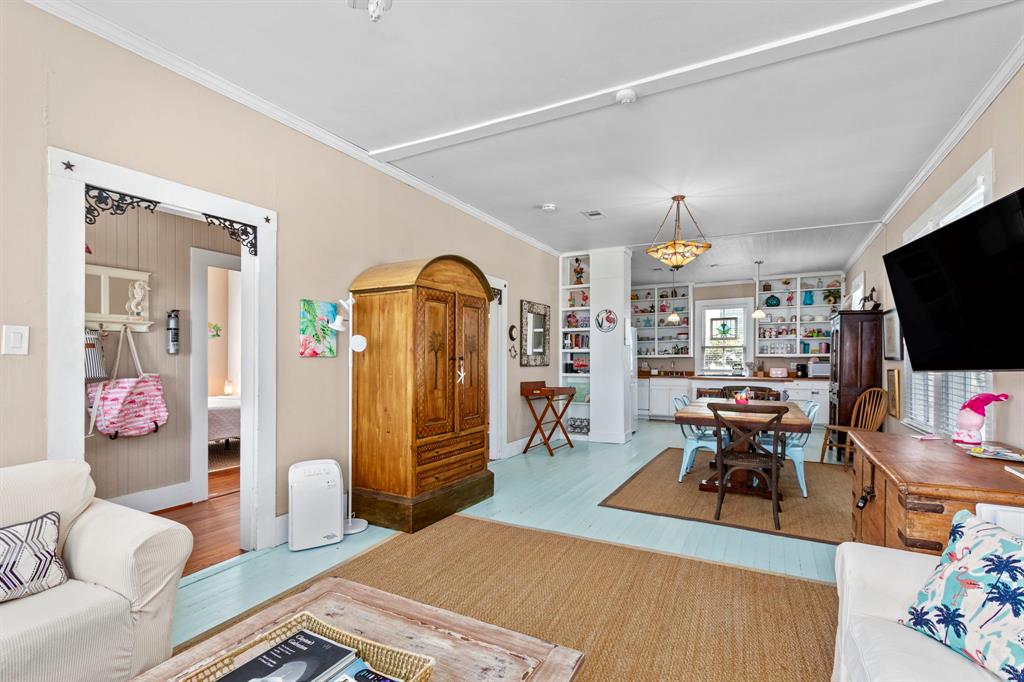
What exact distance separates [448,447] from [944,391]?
3.84 meters

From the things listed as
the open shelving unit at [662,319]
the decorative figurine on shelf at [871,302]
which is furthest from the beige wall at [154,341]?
the open shelving unit at [662,319]

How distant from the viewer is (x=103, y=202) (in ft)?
7.87

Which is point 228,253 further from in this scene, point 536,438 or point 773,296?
point 773,296

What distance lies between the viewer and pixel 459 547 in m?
3.17

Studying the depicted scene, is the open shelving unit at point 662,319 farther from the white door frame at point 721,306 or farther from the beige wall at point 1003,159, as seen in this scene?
the beige wall at point 1003,159

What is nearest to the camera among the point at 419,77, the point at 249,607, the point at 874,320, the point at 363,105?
the point at 249,607

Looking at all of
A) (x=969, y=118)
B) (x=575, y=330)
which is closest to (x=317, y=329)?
(x=575, y=330)

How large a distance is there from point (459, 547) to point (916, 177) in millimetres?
4835

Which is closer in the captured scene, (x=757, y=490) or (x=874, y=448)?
(x=874, y=448)

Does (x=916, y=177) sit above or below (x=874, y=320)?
above

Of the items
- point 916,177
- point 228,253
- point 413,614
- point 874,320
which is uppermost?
point 916,177

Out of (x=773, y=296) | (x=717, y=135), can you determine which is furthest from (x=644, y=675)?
(x=773, y=296)

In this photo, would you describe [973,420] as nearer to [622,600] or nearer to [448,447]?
[622,600]

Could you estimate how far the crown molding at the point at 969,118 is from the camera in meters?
2.54
